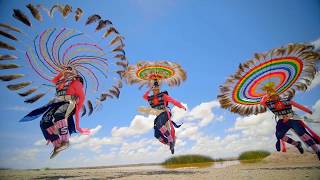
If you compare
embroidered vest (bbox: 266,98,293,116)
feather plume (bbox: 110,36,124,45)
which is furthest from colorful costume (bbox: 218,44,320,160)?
feather plume (bbox: 110,36,124,45)

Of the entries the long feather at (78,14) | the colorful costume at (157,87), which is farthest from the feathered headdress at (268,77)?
the long feather at (78,14)

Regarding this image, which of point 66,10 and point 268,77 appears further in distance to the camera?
point 268,77

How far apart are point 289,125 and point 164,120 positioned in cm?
641

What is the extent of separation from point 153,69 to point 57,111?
492 cm

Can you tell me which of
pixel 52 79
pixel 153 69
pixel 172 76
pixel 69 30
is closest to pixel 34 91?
pixel 52 79

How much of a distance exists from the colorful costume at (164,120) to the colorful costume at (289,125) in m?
5.01

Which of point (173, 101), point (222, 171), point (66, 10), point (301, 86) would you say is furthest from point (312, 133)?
point (66, 10)

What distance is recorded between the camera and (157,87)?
14.0 metres

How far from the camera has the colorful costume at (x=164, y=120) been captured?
1363 cm

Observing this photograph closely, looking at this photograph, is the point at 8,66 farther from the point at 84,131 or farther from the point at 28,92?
the point at 84,131

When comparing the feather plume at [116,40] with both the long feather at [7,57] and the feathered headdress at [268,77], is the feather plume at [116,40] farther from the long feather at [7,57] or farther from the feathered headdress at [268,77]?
the feathered headdress at [268,77]

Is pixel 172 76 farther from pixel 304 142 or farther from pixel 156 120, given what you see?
pixel 304 142

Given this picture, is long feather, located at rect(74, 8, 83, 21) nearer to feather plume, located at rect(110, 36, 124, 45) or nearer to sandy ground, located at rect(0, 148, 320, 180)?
feather plume, located at rect(110, 36, 124, 45)

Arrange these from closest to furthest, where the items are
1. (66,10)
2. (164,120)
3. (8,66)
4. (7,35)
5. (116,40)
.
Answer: (7,35)
(8,66)
(66,10)
(116,40)
(164,120)
